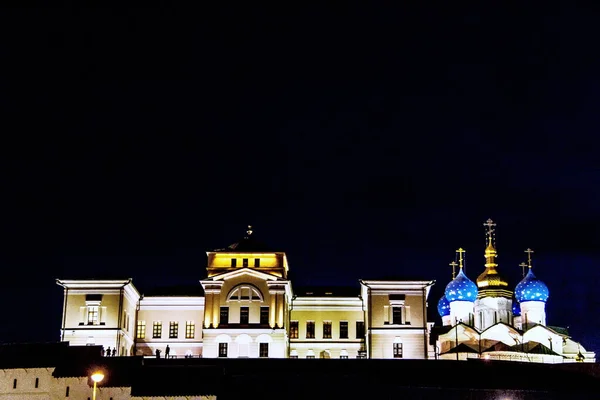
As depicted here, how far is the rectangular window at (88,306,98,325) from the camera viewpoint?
66438mm

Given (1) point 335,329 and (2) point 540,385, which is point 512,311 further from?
(2) point 540,385

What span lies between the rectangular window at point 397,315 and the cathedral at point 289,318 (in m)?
0.07

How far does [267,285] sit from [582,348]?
27.0m

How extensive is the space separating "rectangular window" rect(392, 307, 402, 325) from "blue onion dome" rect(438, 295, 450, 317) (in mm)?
8777

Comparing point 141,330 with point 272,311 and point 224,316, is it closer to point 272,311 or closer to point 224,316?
point 224,316

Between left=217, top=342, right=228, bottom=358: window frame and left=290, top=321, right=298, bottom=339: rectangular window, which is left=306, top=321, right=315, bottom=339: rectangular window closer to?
left=290, top=321, right=298, bottom=339: rectangular window

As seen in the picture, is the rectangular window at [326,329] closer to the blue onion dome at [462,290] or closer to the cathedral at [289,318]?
the cathedral at [289,318]

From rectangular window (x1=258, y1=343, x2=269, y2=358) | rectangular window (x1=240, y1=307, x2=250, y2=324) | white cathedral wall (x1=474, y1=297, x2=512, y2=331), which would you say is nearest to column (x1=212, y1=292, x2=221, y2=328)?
rectangular window (x1=240, y1=307, x2=250, y2=324)

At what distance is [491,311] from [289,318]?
15.8 m

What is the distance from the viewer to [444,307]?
7556 centimetres

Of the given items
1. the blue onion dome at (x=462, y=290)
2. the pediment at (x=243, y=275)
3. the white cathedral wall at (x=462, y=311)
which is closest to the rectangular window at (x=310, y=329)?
the pediment at (x=243, y=275)

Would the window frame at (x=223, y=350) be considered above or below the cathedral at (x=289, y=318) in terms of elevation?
below

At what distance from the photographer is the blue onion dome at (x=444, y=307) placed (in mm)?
75188

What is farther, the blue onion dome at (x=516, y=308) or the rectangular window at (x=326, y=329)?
the blue onion dome at (x=516, y=308)
